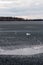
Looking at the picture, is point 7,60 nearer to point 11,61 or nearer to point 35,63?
point 11,61

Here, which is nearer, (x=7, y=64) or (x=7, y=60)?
(x=7, y=64)

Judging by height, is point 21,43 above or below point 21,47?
below

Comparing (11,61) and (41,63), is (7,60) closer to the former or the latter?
(11,61)

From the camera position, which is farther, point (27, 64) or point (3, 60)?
point (3, 60)

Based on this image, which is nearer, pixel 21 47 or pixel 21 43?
pixel 21 47

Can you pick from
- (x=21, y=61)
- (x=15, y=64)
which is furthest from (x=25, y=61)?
(x=15, y=64)

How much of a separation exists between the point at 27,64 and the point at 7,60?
1.79 meters

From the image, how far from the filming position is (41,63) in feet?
41.5

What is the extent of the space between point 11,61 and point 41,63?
194cm

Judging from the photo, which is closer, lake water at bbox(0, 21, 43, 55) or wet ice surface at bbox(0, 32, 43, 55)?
wet ice surface at bbox(0, 32, 43, 55)

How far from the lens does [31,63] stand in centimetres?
1267

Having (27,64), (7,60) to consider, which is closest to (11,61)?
(7,60)

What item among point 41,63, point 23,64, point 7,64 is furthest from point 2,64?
point 41,63

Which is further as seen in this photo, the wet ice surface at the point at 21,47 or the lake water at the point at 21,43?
the lake water at the point at 21,43
